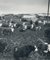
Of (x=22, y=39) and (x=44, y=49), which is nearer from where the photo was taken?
(x=44, y=49)

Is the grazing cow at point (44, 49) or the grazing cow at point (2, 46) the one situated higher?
the grazing cow at point (2, 46)

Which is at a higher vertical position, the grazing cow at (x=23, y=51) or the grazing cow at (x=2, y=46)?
the grazing cow at (x=2, y=46)

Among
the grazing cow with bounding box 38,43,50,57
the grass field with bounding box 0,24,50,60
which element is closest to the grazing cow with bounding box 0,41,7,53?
the grass field with bounding box 0,24,50,60

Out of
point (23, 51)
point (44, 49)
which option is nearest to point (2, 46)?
point (23, 51)

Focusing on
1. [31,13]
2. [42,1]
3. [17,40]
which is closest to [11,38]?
[17,40]

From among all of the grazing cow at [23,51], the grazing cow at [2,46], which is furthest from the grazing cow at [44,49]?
the grazing cow at [2,46]

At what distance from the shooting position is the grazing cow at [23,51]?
80 centimetres

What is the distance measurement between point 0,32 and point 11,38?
17 cm

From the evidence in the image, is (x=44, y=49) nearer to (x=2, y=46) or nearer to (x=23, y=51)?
(x=23, y=51)

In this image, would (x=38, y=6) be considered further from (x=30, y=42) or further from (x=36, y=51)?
(x=36, y=51)

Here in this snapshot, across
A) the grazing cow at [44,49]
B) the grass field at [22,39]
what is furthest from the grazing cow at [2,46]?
the grazing cow at [44,49]

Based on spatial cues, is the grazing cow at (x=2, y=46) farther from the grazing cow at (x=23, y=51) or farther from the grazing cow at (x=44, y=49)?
the grazing cow at (x=44, y=49)

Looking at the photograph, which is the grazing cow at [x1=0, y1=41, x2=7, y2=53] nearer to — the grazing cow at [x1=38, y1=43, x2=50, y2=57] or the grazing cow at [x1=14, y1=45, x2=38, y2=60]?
the grazing cow at [x1=14, y1=45, x2=38, y2=60]

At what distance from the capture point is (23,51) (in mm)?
839
